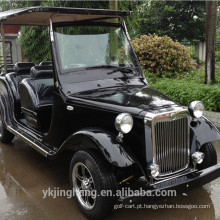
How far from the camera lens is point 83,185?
310cm

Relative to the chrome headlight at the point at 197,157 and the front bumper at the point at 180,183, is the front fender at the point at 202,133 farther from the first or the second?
the front bumper at the point at 180,183

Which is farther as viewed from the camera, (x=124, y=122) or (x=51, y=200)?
(x=51, y=200)

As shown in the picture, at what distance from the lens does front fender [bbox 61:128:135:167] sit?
8.79 ft

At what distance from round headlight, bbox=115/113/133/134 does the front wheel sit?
1.24 ft

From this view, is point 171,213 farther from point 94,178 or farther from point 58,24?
point 58,24

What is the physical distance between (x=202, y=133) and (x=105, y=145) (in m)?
1.21

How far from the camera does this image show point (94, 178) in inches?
111

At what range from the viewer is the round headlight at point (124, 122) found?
279cm

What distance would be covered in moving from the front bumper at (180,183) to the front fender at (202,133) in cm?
32

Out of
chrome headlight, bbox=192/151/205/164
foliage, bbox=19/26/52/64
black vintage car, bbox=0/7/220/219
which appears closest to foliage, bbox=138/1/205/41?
foliage, bbox=19/26/52/64

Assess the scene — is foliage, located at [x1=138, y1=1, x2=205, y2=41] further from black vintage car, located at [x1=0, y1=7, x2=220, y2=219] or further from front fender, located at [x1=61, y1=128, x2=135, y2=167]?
front fender, located at [x1=61, y1=128, x2=135, y2=167]

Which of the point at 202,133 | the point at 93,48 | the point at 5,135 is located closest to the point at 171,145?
the point at 202,133

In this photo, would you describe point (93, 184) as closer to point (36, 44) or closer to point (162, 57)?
point (162, 57)

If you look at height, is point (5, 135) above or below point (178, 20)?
below
